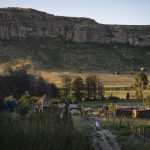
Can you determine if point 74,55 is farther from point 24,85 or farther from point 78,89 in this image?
point 24,85

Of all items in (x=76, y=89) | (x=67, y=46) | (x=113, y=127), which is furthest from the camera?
(x=67, y=46)

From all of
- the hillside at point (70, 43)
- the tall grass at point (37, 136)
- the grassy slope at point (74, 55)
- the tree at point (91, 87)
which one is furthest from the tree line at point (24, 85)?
the tall grass at point (37, 136)

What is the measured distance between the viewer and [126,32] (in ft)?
541

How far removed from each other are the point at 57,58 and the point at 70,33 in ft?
86.3

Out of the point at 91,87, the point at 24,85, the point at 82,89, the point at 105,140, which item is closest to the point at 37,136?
the point at 105,140

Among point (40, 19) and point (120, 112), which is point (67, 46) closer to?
point (40, 19)

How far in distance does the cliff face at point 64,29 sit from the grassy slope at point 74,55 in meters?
4.76

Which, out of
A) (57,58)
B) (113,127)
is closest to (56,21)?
(57,58)

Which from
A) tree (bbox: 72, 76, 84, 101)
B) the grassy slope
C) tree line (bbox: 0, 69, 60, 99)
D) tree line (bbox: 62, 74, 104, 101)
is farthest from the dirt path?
the grassy slope

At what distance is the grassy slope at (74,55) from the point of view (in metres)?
127

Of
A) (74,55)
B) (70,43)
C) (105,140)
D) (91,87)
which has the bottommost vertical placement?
(91,87)

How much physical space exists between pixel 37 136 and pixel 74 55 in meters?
120

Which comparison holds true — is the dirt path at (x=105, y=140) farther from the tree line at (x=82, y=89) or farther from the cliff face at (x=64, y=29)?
the cliff face at (x=64, y=29)

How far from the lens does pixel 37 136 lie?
1669 centimetres
